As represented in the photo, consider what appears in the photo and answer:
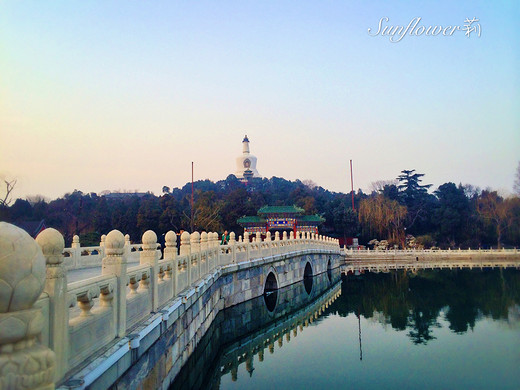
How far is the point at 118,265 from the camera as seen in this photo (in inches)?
182

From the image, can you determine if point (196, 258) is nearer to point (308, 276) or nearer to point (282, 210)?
point (308, 276)

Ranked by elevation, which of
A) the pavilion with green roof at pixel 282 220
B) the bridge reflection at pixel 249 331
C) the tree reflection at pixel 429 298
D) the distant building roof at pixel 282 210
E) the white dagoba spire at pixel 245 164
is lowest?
the tree reflection at pixel 429 298

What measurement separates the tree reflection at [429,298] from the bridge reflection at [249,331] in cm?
174

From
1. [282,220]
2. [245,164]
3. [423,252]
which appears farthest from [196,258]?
[245,164]

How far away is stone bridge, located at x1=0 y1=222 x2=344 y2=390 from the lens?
6.34ft

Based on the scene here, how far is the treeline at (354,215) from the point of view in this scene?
3969cm

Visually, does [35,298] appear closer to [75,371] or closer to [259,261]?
[75,371]

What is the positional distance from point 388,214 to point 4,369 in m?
44.9

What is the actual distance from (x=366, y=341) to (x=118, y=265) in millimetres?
10598

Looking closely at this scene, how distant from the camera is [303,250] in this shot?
903 inches

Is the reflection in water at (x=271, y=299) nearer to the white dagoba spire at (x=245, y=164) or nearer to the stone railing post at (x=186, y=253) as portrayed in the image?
the stone railing post at (x=186, y=253)

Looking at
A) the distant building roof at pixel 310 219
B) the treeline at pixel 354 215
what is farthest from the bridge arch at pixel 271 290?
the distant building roof at pixel 310 219

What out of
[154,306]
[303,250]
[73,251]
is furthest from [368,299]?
[154,306]

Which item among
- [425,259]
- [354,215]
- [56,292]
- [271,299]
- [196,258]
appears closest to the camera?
[56,292]
